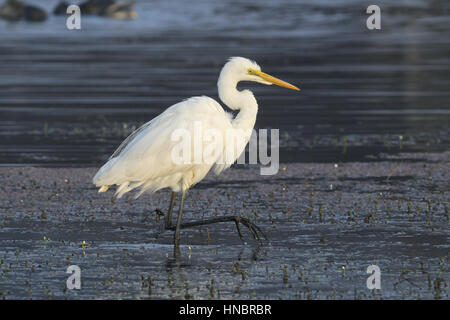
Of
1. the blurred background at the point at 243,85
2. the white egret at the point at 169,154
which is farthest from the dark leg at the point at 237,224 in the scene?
the blurred background at the point at 243,85

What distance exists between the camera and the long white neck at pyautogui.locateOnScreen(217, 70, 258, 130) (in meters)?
9.95

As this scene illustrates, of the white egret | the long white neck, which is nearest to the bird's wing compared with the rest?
the white egret

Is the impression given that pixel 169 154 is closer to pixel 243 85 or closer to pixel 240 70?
pixel 240 70

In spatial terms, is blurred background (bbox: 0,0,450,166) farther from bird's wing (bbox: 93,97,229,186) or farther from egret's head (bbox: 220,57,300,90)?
bird's wing (bbox: 93,97,229,186)

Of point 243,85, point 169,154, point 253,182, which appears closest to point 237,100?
point 169,154

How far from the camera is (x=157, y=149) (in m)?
9.49

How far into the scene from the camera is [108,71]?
26156 mm

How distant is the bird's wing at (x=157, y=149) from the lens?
9.46 m

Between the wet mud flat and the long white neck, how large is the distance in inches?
41.6

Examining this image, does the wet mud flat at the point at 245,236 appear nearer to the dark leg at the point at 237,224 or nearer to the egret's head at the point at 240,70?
the dark leg at the point at 237,224

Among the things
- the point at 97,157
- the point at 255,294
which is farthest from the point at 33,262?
the point at 97,157
